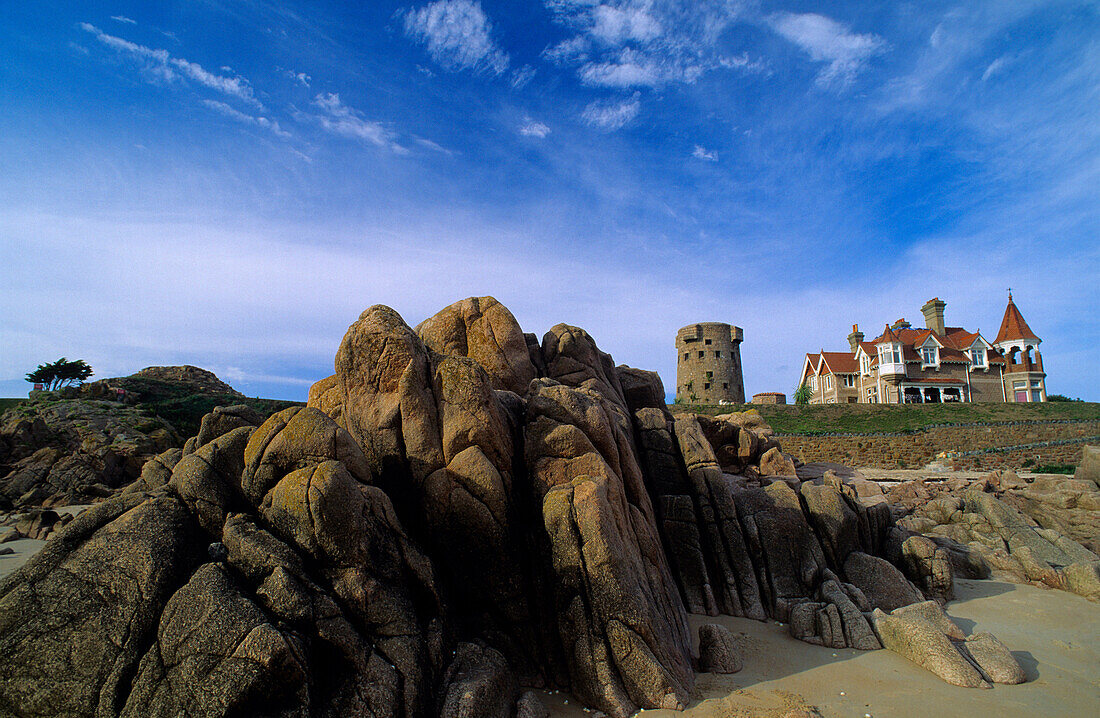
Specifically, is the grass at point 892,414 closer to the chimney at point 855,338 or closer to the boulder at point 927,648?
the chimney at point 855,338

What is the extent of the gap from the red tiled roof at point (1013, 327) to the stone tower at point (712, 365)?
30.5 m

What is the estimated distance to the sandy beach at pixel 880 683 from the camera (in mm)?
8656

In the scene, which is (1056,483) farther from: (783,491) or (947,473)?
(783,491)

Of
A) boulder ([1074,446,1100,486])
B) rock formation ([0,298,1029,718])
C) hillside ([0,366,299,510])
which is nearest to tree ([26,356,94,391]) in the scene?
hillside ([0,366,299,510])

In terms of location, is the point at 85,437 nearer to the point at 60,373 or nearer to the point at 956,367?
the point at 60,373

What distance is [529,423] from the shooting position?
11.4 meters

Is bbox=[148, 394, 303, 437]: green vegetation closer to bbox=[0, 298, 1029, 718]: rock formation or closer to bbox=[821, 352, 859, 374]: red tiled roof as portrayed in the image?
bbox=[0, 298, 1029, 718]: rock formation

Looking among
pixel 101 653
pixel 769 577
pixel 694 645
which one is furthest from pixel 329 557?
pixel 769 577

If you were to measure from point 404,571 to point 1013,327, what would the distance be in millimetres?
76012

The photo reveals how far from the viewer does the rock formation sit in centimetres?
677

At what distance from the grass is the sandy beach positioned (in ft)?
123

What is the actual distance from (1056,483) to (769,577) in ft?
64.6

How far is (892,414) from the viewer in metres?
51.1

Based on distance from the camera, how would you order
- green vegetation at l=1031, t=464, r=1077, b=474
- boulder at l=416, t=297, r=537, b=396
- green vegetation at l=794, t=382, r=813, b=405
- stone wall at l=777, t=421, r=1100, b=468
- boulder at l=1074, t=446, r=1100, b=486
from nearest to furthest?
1. boulder at l=416, t=297, r=537, b=396
2. boulder at l=1074, t=446, r=1100, b=486
3. green vegetation at l=1031, t=464, r=1077, b=474
4. stone wall at l=777, t=421, r=1100, b=468
5. green vegetation at l=794, t=382, r=813, b=405
